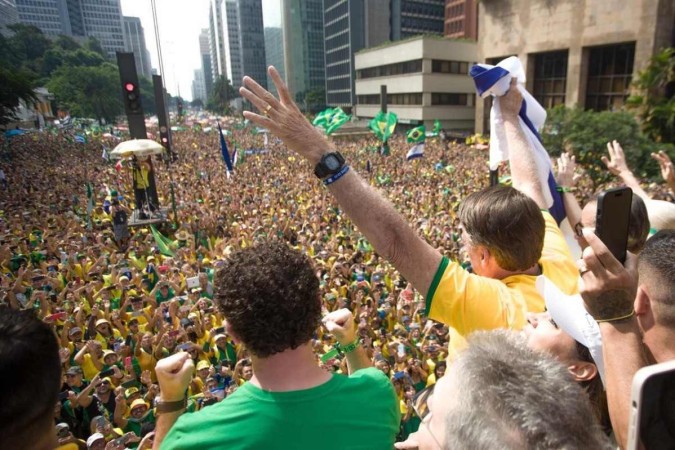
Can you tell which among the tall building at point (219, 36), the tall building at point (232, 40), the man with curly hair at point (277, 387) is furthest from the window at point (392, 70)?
the tall building at point (219, 36)

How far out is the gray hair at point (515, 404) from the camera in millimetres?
885

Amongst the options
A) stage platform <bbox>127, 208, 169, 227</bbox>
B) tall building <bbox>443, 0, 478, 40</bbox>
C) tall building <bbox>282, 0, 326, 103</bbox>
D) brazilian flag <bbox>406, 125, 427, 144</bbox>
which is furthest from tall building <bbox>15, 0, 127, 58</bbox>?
stage platform <bbox>127, 208, 169, 227</bbox>

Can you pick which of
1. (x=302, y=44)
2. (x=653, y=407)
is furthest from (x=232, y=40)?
(x=653, y=407)

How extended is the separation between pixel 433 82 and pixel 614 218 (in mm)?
46232

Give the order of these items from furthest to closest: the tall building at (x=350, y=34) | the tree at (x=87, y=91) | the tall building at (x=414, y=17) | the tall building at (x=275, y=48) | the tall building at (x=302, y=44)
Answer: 1. the tall building at (x=275, y=48)
2. the tall building at (x=302, y=44)
3. the tall building at (x=414, y=17)
4. the tall building at (x=350, y=34)
5. the tree at (x=87, y=91)

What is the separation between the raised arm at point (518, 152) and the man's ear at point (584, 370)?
1114mm

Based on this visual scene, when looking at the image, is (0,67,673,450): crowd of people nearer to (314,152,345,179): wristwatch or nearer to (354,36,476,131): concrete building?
(314,152,345,179): wristwatch

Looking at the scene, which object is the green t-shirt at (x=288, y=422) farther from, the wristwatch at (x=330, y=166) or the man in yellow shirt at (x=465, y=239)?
the wristwatch at (x=330, y=166)

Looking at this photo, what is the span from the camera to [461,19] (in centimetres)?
6938

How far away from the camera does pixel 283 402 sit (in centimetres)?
129

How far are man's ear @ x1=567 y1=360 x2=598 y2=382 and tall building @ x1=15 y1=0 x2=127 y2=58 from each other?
403 ft

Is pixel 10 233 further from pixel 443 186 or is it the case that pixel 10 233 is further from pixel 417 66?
pixel 417 66

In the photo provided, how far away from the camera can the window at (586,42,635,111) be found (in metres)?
28.6

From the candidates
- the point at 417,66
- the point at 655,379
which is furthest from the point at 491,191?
the point at 417,66
